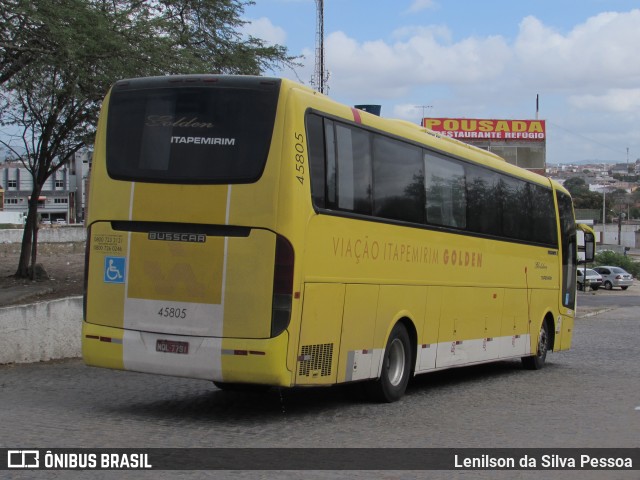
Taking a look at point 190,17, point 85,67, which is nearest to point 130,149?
point 85,67

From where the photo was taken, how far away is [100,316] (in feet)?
32.8

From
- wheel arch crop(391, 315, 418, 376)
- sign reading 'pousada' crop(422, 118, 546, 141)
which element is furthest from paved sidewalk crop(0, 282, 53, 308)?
sign reading 'pousada' crop(422, 118, 546, 141)

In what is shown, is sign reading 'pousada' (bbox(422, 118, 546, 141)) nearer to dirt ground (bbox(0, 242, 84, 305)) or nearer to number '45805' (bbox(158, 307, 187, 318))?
dirt ground (bbox(0, 242, 84, 305))

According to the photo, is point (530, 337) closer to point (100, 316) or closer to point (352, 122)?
point (352, 122)

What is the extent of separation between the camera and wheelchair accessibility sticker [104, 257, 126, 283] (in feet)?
32.3

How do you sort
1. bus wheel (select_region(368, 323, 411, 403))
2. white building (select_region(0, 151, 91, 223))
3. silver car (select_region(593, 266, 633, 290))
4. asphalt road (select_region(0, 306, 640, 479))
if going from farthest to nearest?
1. white building (select_region(0, 151, 91, 223))
2. silver car (select_region(593, 266, 633, 290))
3. bus wheel (select_region(368, 323, 411, 403))
4. asphalt road (select_region(0, 306, 640, 479))

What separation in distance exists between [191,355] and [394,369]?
3.31m

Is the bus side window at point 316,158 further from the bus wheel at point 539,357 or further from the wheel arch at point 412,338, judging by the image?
the bus wheel at point 539,357

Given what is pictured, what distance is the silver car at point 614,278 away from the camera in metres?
65.7

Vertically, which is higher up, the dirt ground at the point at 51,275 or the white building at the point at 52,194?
the white building at the point at 52,194

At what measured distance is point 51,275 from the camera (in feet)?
79.9

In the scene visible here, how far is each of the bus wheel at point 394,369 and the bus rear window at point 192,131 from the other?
11.0 feet

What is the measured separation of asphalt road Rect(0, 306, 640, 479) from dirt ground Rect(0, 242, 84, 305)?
4.94m

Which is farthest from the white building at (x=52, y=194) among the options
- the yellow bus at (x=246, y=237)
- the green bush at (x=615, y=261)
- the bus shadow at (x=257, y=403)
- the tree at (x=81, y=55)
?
the yellow bus at (x=246, y=237)
